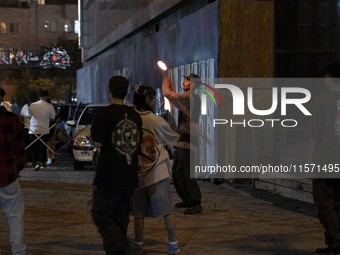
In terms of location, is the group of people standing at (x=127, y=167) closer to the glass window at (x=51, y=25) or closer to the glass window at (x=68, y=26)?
→ the glass window at (x=51, y=25)

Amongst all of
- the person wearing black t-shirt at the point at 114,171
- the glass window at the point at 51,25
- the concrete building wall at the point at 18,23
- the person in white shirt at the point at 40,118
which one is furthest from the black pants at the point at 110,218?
the glass window at the point at 51,25

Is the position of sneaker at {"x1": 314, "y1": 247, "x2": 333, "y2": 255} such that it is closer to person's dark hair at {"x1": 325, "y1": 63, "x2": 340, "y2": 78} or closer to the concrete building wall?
person's dark hair at {"x1": 325, "y1": 63, "x2": 340, "y2": 78}

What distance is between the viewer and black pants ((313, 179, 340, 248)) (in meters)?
6.77

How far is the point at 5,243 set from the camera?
25.6ft

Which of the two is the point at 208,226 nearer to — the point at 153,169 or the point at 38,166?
the point at 153,169

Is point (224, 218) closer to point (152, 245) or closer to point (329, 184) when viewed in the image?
point (152, 245)

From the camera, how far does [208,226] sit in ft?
28.7

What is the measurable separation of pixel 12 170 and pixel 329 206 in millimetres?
3171

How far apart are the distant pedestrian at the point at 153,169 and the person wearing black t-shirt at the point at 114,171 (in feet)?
2.57

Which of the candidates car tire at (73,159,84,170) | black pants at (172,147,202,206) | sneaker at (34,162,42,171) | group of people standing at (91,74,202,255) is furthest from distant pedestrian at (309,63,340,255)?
sneaker at (34,162,42,171)

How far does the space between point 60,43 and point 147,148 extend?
236ft

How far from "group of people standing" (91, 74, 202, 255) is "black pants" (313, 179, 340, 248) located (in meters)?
1.54

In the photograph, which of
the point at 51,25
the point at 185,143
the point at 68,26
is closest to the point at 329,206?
the point at 185,143

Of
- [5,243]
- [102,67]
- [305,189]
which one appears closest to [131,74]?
[102,67]
